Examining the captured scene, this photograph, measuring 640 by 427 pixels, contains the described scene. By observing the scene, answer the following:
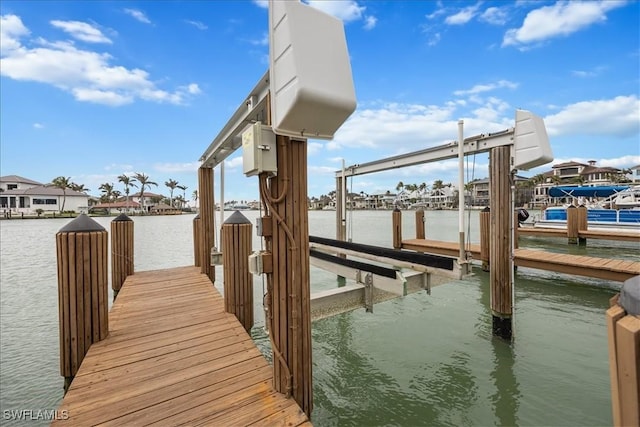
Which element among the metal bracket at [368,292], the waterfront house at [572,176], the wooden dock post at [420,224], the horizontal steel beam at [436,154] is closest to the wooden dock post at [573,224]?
the wooden dock post at [420,224]

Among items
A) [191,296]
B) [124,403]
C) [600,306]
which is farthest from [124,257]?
[600,306]

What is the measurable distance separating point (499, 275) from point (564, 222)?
16355 mm

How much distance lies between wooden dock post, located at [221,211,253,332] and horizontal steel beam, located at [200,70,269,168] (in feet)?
4.06

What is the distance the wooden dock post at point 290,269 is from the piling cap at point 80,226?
7.48 feet

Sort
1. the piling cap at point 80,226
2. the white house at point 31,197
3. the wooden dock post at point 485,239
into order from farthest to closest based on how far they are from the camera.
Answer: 1. the white house at point 31,197
2. the wooden dock post at point 485,239
3. the piling cap at point 80,226

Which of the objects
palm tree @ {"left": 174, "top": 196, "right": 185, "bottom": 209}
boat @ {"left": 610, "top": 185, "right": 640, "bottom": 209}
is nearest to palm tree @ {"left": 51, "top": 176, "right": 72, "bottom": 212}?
palm tree @ {"left": 174, "top": 196, "right": 185, "bottom": 209}

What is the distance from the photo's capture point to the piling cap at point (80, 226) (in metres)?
3.11

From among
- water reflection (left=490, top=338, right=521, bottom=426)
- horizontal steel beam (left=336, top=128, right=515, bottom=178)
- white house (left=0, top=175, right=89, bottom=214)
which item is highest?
white house (left=0, top=175, right=89, bottom=214)

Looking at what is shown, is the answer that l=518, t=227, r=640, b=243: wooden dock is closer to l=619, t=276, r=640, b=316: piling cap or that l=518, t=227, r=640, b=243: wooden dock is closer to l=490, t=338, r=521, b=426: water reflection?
l=490, t=338, r=521, b=426: water reflection

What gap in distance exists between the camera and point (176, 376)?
8.73 ft

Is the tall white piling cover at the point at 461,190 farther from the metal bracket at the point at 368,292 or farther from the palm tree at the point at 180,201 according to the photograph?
the palm tree at the point at 180,201

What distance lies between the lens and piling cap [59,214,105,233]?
3107 millimetres

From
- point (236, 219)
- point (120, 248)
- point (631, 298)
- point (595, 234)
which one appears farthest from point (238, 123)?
point (595, 234)

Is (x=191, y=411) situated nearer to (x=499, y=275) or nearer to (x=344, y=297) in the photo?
(x=344, y=297)
